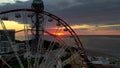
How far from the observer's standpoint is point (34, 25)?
76.4 m

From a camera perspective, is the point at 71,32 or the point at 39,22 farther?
the point at 39,22

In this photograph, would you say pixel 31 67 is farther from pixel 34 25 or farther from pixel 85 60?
pixel 34 25

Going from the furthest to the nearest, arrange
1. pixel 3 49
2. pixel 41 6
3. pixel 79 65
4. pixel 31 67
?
1. pixel 3 49
2. pixel 41 6
3. pixel 79 65
4. pixel 31 67

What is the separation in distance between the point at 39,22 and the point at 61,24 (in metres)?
29.1

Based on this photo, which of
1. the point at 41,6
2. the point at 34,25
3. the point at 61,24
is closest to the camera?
the point at 61,24

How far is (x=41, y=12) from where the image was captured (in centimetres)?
4547

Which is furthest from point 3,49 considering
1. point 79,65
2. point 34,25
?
point 79,65

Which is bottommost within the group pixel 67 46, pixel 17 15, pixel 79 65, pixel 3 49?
pixel 3 49

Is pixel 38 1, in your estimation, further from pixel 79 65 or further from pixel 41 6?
pixel 79 65

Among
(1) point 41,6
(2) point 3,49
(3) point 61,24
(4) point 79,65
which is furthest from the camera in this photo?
(2) point 3,49

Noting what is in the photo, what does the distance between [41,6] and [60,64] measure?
47094mm

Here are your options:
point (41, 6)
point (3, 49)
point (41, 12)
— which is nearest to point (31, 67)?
point (41, 12)

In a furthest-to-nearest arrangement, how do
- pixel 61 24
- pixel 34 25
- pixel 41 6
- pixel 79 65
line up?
pixel 41 6, pixel 34 25, pixel 79 65, pixel 61 24

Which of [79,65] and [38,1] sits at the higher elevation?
[38,1]
